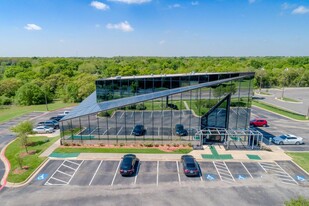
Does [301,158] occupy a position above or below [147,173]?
above

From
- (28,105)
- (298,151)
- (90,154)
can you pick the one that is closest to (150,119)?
(90,154)

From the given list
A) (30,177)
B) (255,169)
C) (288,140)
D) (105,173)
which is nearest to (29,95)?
(30,177)

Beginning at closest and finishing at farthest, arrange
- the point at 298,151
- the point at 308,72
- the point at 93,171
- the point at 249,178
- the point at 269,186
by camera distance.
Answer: the point at 269,186, the point at 249,178, the point at 93,171, the point at 298,151, the point at 308,72

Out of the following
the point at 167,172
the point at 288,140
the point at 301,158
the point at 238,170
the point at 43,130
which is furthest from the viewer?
the point at 43,130

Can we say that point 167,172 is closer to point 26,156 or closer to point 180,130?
point 180,130

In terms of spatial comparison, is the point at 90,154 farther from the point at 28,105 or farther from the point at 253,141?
the point at 28,105

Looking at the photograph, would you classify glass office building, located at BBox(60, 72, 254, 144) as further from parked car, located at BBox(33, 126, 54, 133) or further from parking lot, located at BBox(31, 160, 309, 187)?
parked car, located at BBox(33, 126, 54, 133)
